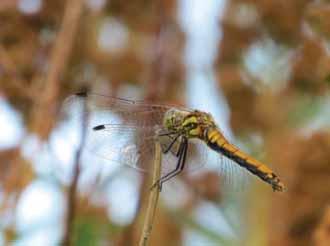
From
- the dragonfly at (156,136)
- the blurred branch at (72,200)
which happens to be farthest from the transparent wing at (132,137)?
the blurred branch at (72,200)

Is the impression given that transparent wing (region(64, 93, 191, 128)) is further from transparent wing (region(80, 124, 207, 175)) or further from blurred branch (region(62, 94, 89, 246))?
blurred branch (region(62, 94, 89, 246))

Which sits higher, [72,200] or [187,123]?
[187,123]

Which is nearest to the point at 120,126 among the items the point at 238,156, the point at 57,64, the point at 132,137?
the point at 132,137

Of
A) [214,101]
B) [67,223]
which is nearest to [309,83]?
[214,101]

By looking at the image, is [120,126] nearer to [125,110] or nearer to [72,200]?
[125,110]

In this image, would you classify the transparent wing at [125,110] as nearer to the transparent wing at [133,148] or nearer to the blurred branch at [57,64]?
the transparent wing at [133,148]

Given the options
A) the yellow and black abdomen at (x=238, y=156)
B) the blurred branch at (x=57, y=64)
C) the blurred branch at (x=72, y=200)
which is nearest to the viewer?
the blurred branch at (x=72, y=200)
